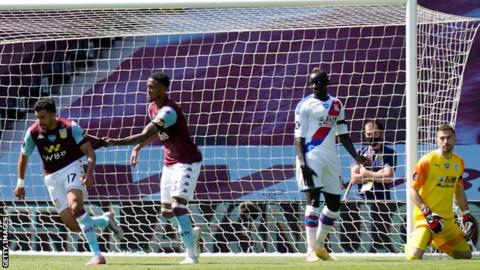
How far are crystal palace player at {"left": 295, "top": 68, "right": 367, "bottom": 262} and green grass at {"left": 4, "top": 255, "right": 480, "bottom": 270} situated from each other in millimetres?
391

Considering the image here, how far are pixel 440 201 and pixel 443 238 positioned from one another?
0.37m

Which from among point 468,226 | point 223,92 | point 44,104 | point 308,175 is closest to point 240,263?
point 308,175

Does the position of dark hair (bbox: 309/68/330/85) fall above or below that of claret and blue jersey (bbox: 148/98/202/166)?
above

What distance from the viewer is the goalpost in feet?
45.4

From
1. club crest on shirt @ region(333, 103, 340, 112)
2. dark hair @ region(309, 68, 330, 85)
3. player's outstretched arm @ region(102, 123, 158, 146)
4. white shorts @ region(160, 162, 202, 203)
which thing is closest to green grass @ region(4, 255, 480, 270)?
white shorts @ region(160, 162, 202, 203)

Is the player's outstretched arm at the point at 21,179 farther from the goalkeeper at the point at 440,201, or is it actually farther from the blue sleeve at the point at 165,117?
the goalkeeper at the point at 440,201

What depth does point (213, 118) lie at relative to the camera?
16953mm

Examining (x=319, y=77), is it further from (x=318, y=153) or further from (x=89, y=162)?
(x=89, y=162)

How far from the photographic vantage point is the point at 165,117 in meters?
11.0

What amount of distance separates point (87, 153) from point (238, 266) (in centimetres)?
188

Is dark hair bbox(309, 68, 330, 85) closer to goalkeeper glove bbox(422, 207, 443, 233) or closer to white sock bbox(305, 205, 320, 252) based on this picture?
white sock bbox(305, 205, 320, 252)

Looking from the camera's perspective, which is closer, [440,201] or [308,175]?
[308,175]

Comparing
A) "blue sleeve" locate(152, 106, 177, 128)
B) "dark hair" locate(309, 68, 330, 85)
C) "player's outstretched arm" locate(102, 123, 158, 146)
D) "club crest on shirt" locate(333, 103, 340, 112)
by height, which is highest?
"dark hair" locate(309, 68, 330, 85)

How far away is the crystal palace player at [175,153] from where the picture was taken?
11.0 meters
